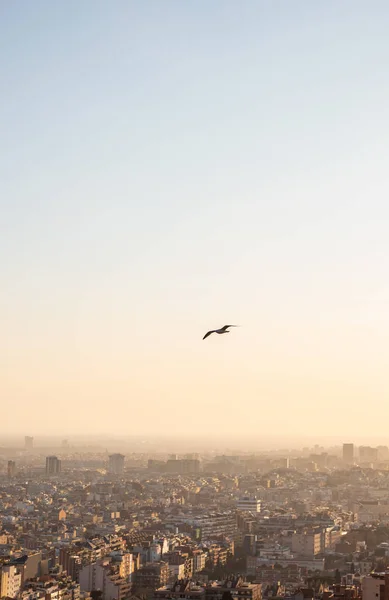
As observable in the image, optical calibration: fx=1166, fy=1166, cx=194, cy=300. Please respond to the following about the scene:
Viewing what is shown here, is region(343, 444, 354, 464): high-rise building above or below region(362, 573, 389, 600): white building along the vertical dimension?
above

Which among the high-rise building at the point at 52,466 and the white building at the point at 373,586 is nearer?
the white building at the point at 373,586

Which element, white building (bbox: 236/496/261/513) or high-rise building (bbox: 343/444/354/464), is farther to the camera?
high-rise building (bbox: 343/444/354/464)

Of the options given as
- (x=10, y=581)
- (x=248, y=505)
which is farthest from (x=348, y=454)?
(x=10, y=581)

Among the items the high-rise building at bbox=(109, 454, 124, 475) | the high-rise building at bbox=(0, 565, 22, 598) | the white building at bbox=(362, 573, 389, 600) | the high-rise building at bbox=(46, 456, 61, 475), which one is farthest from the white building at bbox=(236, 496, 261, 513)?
the high-rise building at bbox=(109, 454, 124, 475)

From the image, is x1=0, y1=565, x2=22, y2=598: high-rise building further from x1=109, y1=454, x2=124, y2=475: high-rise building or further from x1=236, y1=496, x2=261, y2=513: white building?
x1=109, y1=454, x2=124, y2=475: high-rise building

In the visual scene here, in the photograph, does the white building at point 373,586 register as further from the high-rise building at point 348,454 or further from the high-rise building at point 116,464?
the high-rise building at point 348,454

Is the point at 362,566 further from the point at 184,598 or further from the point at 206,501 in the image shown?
the point at 206,501

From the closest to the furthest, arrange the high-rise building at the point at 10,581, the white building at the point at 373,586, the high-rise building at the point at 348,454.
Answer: the white building at the point at 373,586 < the high-rise building at the point at 10,581 < the high-rise building at the point at 348,454

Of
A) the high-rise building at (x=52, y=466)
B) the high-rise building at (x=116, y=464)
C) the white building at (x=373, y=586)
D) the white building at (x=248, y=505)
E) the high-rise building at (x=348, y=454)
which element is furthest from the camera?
the high-rise building at (x=348, y=454)

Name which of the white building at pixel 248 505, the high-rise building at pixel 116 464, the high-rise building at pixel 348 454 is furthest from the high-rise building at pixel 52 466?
the white building at pixel 248 505
